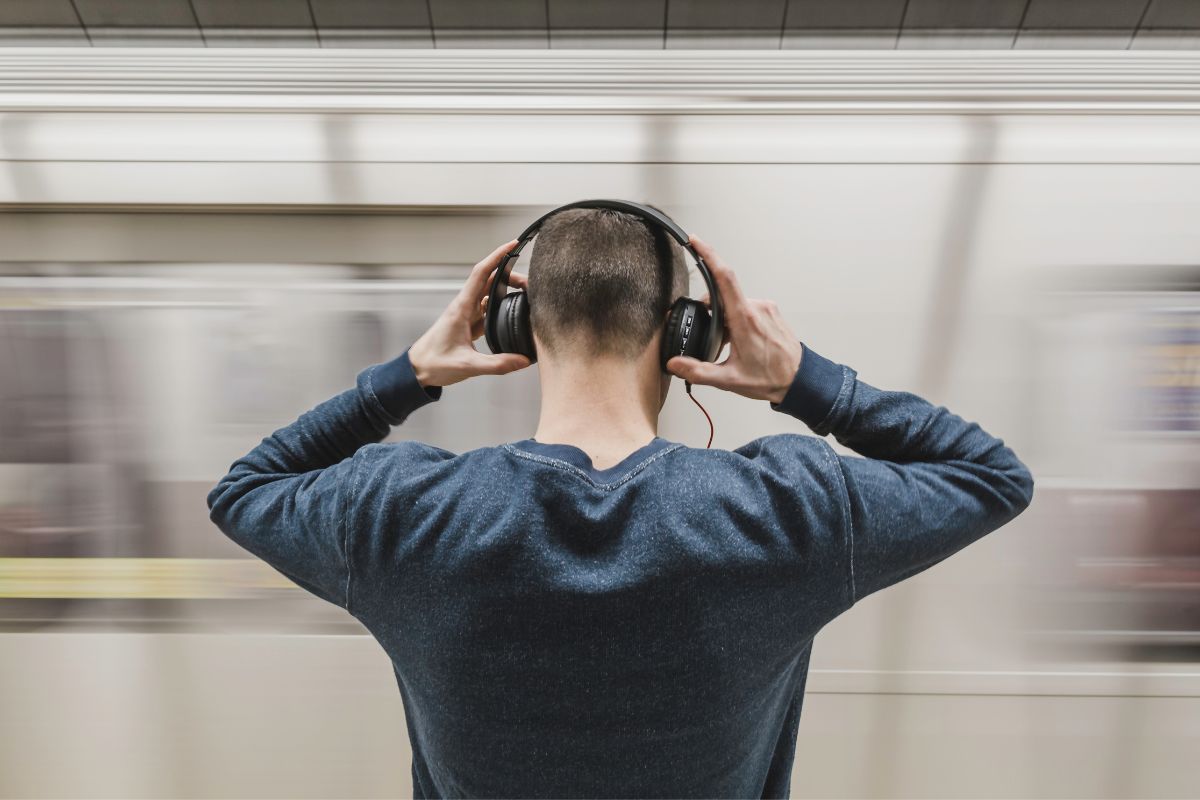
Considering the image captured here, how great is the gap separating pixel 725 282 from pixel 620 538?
0.35 m

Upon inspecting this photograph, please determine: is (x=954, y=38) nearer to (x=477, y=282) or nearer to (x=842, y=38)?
(x=842, y=38)

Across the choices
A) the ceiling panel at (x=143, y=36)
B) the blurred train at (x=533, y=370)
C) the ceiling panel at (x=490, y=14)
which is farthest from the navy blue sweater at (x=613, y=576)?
the ceiling panel at (x=143, y=36)

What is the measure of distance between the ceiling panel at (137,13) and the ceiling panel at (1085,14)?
5.33 m

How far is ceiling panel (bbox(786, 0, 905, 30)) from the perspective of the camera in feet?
13.2

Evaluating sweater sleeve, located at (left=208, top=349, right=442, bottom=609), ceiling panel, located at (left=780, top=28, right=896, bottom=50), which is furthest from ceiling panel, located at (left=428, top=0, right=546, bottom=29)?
sweater sleeve, located at (left=208, top=349, right=442, bottom=609)

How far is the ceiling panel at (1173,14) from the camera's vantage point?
13.7 feet

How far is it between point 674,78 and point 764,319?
39.9 inches

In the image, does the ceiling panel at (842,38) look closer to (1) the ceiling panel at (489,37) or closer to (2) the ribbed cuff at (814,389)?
(1) the ceiling panel at (489,37)

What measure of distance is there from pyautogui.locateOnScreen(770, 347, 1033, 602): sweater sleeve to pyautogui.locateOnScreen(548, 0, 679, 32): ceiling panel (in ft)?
12.3

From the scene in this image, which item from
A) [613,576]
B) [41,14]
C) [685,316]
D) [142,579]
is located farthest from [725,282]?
[41,14]

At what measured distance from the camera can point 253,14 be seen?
425cm

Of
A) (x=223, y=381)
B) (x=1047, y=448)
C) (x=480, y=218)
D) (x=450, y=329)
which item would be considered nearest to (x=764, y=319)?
(x=450, y=329)

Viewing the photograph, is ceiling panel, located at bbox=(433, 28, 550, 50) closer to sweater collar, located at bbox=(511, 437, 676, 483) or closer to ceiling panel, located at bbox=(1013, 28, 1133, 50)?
ceiling panel, located at bbox=(1013, 28, 1133, 50)

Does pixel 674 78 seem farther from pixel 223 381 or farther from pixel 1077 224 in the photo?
pixel 223 381
